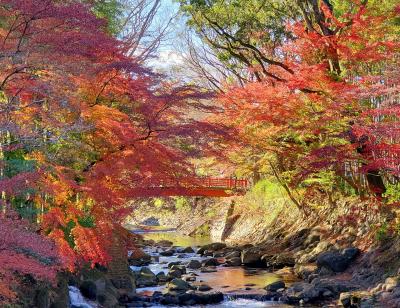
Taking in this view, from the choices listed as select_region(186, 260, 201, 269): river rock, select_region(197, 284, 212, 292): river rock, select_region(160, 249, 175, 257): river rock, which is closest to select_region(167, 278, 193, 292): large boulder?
select_region(197, 284, 212, 292): river rock

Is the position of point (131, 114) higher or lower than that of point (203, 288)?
higher

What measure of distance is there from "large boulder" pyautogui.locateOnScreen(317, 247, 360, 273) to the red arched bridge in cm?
441

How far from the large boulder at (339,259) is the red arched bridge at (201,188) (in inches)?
174

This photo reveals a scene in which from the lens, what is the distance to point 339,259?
55.9ft

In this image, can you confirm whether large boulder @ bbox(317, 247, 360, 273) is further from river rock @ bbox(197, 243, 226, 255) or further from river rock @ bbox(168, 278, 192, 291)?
river rock @ bbox(197, 243, 226, 255)

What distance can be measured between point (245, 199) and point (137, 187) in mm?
16393

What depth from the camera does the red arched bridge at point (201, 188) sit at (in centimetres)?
1452

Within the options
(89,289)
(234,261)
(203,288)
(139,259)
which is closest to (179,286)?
(203,288)

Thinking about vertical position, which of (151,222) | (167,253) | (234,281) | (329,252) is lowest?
(234,281)

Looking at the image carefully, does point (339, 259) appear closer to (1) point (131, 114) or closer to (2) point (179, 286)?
(2) point (179, 286)

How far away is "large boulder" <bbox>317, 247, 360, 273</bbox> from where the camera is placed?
16859 mm

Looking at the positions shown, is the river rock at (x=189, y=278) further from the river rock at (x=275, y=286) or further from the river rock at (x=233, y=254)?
the river rock at (x=233, y=254)

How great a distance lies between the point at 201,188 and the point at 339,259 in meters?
7.01

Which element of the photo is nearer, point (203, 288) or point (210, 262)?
point (203, 288)
